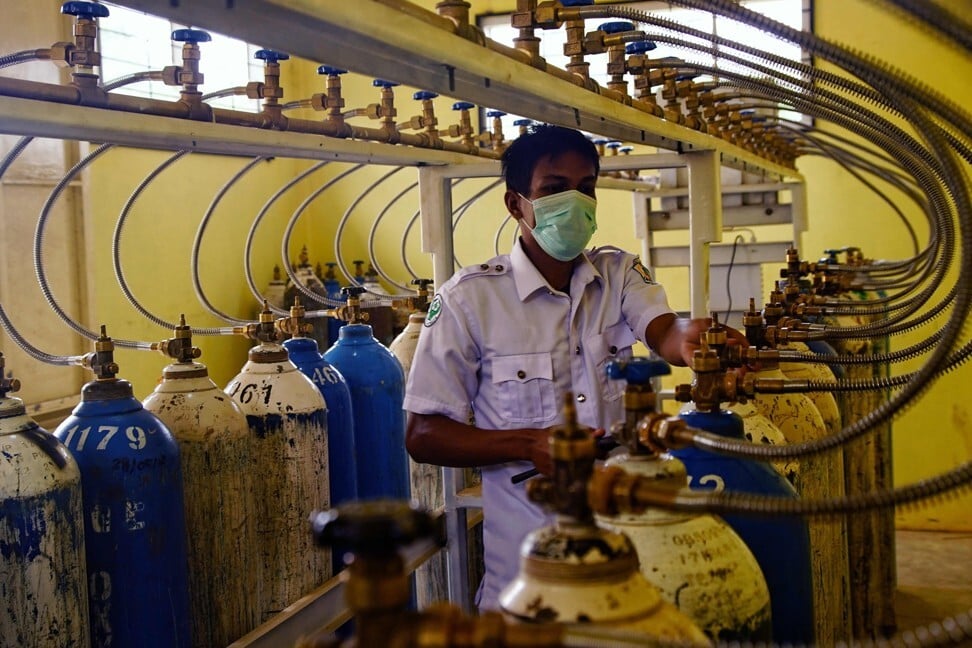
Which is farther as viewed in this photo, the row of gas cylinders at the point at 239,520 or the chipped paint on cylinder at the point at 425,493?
the chipped paint on cylinder at the point at 425,493

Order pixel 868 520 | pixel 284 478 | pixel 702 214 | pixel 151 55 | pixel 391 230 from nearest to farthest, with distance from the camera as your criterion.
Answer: pixel 284 478
pixel 702 214
pixel 868 520
pixel 151 55
pixel 391 230

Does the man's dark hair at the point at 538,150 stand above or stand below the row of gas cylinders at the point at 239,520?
above

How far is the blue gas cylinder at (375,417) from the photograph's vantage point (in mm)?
1711

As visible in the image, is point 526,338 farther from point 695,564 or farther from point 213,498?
point 695,564

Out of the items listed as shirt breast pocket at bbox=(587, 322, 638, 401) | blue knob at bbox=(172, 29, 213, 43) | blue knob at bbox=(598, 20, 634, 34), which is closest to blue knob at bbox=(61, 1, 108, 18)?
blue knob at bbox=(172, 29, 213, 43)

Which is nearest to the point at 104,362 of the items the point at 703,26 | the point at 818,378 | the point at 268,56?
the point at 268,56

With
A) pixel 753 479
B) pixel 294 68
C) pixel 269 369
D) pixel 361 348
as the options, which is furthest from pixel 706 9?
pixel 294 68

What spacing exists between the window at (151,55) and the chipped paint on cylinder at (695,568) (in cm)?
334

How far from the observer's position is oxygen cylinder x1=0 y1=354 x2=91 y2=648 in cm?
105

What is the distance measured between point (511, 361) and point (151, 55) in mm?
3464

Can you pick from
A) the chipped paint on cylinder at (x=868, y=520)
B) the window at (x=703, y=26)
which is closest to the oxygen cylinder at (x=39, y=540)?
the chipped paint on cylinder at (x=868, y=520)

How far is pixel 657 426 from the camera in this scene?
2.55 feet

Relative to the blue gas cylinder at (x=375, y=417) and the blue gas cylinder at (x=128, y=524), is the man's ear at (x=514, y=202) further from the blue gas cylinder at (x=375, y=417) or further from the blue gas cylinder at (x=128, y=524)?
the blue gas cylinder at (x=128, y=524)

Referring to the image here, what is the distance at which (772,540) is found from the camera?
3.02ft
